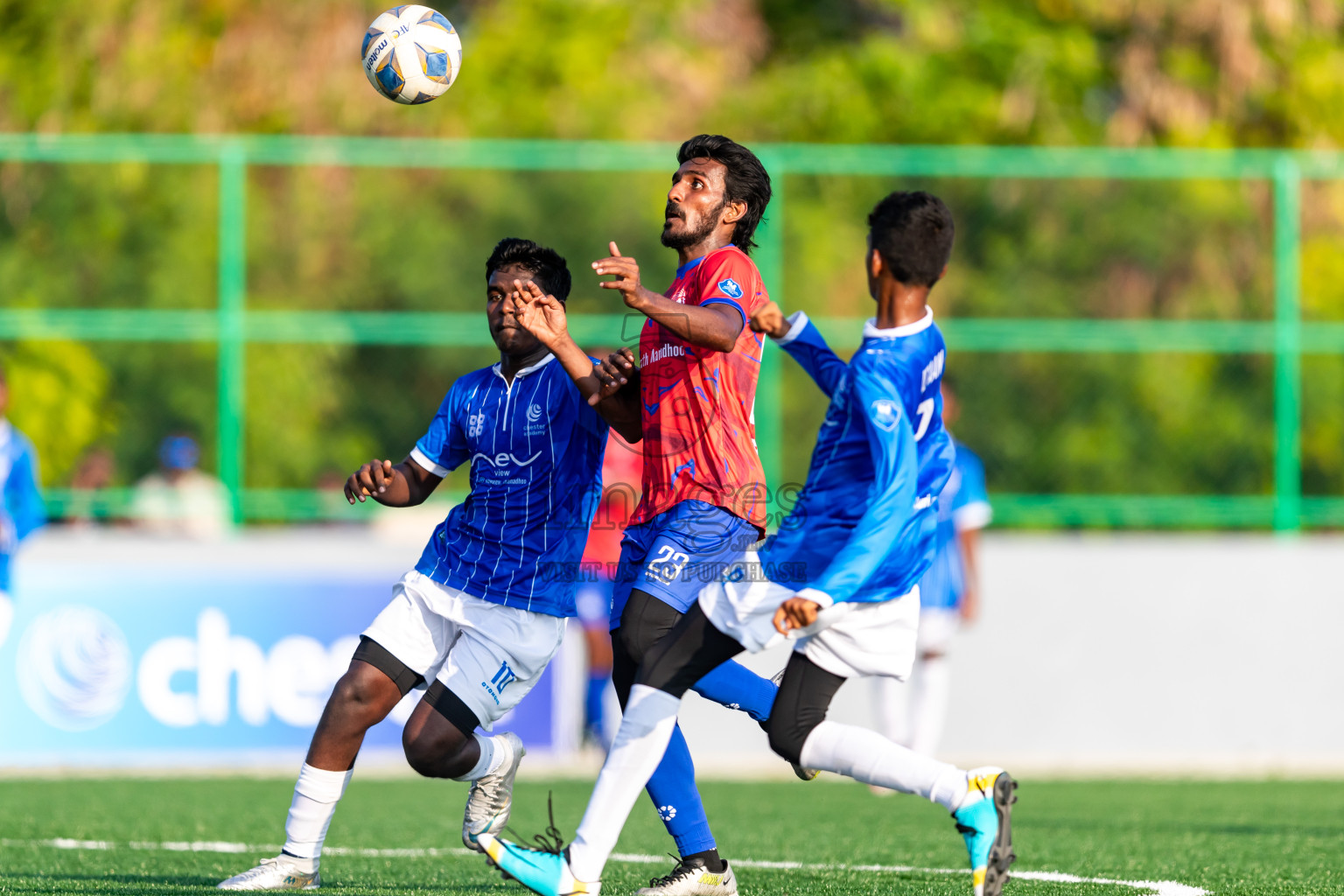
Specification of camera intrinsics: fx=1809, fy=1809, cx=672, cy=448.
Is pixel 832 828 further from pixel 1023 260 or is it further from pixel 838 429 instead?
pixel 1023 260

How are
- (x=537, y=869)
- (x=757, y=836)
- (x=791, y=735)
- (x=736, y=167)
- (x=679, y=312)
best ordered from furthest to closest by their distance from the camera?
(x=757, y=836)
(x=736, y=167)
(x=679, y=312)
(x=791, y=735)
(x=537, y=869)

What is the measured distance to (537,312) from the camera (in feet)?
17.2

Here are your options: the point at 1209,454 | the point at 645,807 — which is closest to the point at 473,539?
the point at 645,807

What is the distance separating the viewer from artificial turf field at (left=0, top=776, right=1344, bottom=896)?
5.94m

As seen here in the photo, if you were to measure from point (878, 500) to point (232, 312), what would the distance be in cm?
765

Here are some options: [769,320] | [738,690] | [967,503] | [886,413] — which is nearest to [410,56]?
[769,320]

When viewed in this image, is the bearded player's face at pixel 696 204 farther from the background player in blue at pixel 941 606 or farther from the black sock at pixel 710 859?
the background player in blue at pixel 941 606

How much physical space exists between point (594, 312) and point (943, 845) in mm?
7781

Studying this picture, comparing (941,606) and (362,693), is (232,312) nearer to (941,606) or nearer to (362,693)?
(941,606)

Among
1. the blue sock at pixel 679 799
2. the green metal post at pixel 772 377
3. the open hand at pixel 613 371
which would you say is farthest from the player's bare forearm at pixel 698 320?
the green metal post at pixel 772 377

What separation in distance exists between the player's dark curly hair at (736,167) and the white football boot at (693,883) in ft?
6.38

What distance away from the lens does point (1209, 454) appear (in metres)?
12.1

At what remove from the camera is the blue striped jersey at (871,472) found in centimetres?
465

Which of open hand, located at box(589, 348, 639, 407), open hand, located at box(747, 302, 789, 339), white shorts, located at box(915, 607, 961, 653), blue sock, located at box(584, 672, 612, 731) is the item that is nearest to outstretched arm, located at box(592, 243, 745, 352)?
open hand, located at box(589, 348, 639, 407)
